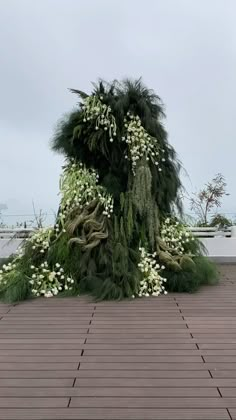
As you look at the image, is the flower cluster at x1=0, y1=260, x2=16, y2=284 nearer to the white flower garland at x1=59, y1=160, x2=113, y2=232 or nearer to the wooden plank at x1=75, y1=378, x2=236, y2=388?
the white flower garland at x1=59, y1=160, x2=113, y2=232

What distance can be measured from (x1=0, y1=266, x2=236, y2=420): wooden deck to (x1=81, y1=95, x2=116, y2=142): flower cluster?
6.59 feet

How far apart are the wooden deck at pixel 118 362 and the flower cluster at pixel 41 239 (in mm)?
1038

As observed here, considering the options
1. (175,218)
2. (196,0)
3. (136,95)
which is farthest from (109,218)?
(196,0)

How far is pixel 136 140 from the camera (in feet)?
16.8

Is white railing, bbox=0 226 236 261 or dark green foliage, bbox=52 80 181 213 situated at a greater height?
dark green foliage, bbox=52 80 181 213

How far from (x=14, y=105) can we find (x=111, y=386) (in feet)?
28.6

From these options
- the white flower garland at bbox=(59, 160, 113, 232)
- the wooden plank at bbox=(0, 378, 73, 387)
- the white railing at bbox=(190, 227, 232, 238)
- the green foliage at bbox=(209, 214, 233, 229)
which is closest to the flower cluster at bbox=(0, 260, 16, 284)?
the white flower garland at bbox=(59, 160, 113, 232)

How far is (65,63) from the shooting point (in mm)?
8828

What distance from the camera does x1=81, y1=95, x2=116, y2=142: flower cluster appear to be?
5.11 meters

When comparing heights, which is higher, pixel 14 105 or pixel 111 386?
pixel 14 105

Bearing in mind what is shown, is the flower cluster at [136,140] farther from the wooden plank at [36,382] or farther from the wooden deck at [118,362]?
the wooden plank at [36,382]

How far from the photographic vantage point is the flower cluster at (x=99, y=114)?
16.8ft

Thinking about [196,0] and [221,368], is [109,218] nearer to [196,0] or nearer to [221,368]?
[221,368]

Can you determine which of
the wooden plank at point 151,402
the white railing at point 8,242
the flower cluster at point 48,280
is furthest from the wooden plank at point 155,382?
the white railing at point 8,242
